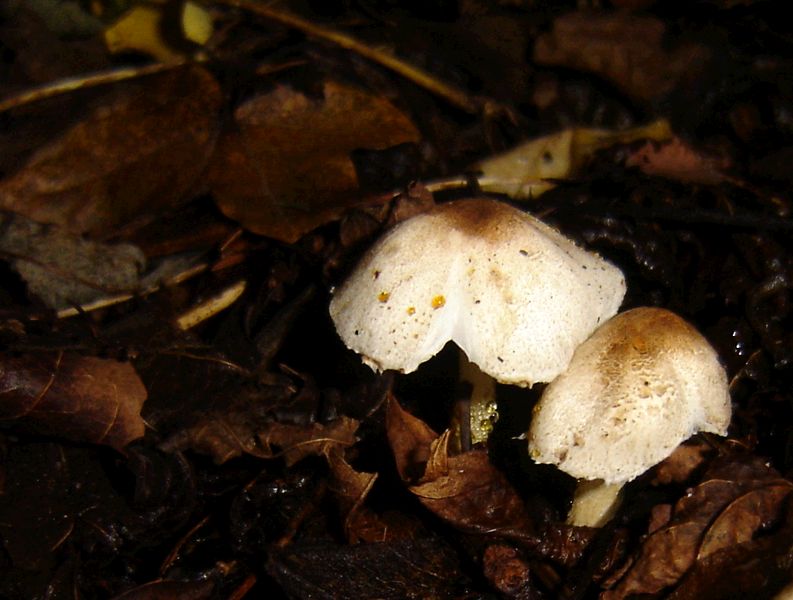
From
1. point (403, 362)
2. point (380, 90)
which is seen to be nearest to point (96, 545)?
point (403, 362)

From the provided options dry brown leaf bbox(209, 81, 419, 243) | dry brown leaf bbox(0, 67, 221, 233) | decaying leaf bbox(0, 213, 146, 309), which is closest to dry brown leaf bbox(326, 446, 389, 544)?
dry brown leaf bbox(209, 81, 419, 243)

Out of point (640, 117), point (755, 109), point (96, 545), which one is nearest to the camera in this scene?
point (96, 545)

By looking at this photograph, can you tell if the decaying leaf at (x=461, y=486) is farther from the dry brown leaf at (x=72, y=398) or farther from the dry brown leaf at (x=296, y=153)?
the dry brown leaf at (x=296, y=153)

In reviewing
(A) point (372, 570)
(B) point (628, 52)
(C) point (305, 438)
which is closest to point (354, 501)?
(A) point (372, 570)

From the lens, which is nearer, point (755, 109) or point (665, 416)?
point (665, 416)

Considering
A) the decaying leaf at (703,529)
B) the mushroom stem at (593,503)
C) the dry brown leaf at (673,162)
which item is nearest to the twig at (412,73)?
the dry brown leaf at (673,162)

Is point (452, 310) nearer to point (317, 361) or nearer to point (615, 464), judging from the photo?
point (615, 464)
